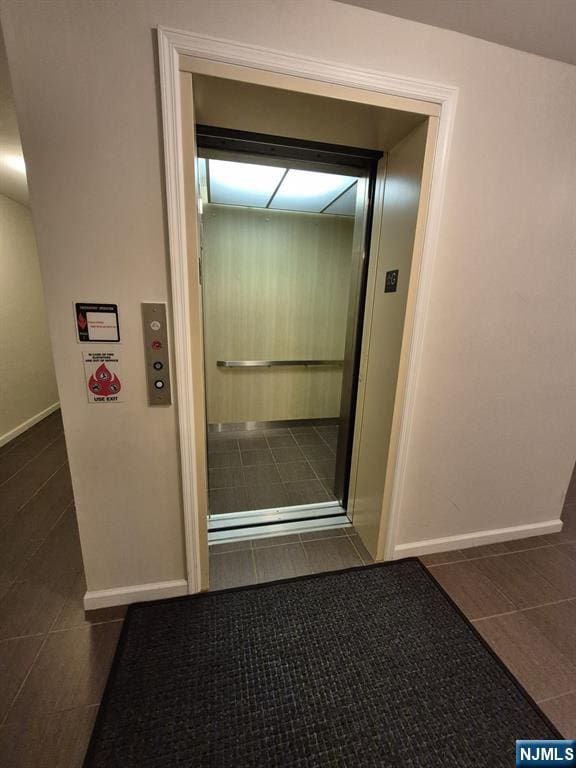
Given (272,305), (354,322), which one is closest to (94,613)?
(354,322)

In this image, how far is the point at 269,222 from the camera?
326cm

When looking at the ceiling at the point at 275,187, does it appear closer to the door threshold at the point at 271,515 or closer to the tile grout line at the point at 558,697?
the door threshold at the point at 271,515

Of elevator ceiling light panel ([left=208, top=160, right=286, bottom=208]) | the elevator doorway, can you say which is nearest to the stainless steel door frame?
the elevator doorway

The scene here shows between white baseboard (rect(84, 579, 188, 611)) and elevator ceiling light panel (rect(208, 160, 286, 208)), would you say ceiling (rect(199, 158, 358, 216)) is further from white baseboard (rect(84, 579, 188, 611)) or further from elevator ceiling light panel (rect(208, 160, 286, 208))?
white baseboard (rect(84, 579, 188, 611))

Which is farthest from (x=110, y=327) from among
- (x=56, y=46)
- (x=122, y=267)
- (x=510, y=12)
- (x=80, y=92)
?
(x=510, y=12)

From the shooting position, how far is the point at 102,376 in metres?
1.31

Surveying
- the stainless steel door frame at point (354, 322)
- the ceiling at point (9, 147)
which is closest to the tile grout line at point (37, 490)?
the stainless steel door frame at point (354, 322)

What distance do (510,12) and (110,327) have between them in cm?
196

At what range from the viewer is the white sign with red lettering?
1.29 meters

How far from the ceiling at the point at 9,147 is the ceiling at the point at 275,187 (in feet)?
3.22

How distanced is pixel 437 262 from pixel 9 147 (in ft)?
10.0

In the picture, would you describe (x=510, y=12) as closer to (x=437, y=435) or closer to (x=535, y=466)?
(x=437, y=435)

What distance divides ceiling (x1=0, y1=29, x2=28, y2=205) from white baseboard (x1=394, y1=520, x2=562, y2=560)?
10.7ft

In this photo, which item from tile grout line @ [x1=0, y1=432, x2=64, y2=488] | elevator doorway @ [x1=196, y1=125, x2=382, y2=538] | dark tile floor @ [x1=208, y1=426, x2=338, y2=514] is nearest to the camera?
elevator doorway @ [x1=196, y1=125, x2=382, y2=538]
